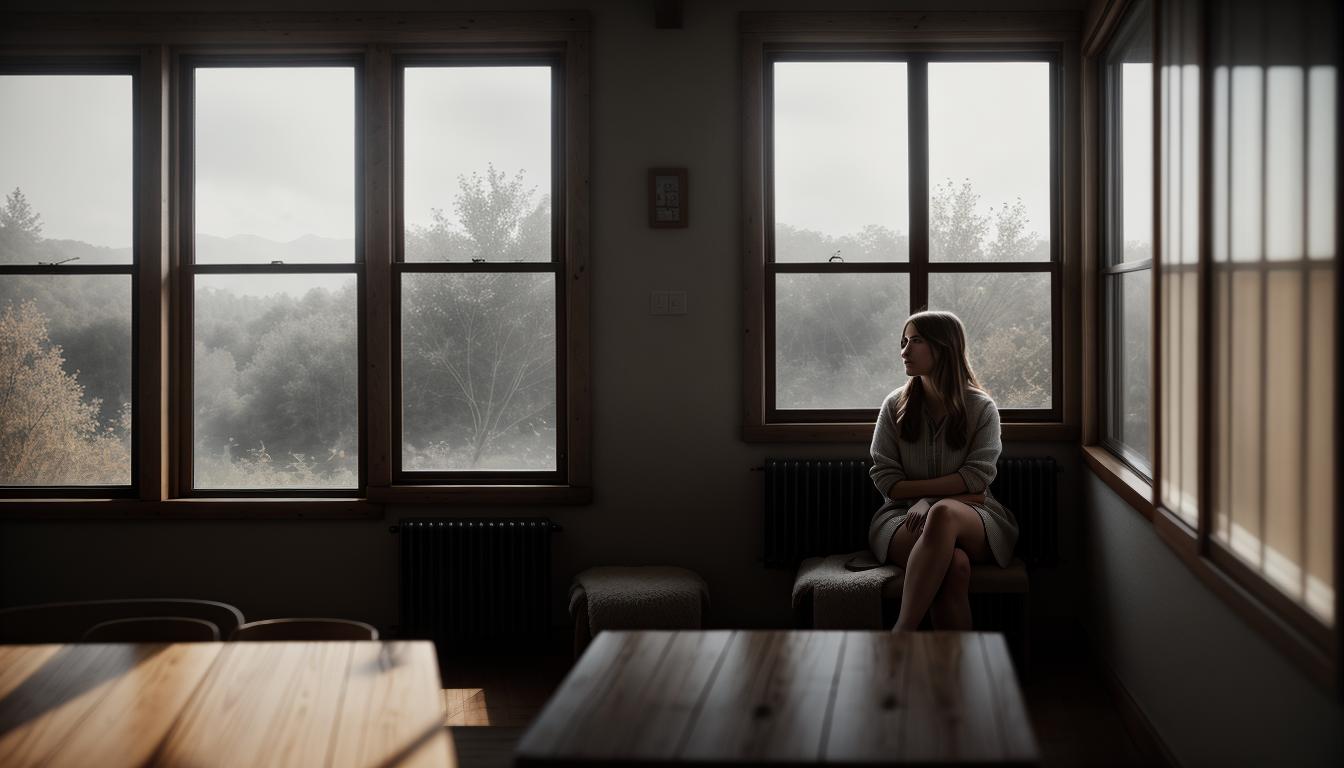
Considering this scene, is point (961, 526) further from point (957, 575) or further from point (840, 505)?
point (840, 505)

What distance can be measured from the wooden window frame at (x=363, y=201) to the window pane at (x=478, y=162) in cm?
9

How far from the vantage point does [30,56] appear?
15.0 ft

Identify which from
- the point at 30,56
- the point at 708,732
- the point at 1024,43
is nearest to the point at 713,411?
the point at 1024,43

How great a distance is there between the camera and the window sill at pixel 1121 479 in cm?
341

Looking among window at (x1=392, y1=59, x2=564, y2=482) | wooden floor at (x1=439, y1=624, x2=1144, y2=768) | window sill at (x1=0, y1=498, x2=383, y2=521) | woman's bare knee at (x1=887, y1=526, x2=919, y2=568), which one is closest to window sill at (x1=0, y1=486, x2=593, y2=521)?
window sill at (x1=0, y1=498, x2=383, y2=521)

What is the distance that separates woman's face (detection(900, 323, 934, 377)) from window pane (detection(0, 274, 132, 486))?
3260mm

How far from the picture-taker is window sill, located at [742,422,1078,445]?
445 centimetres

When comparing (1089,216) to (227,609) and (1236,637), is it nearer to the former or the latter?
(1236,637)

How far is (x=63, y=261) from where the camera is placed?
4633 millimetres

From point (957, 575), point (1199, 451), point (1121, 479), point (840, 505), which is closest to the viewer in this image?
point (1199, 451)

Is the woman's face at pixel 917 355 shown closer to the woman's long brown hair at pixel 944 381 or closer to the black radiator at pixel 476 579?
the woman's long brown hair at pixel 944 381

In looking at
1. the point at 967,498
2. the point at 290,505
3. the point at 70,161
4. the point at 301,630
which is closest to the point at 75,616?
the point at 301,630

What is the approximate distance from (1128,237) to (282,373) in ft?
11.2

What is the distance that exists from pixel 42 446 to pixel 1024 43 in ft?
14.7
